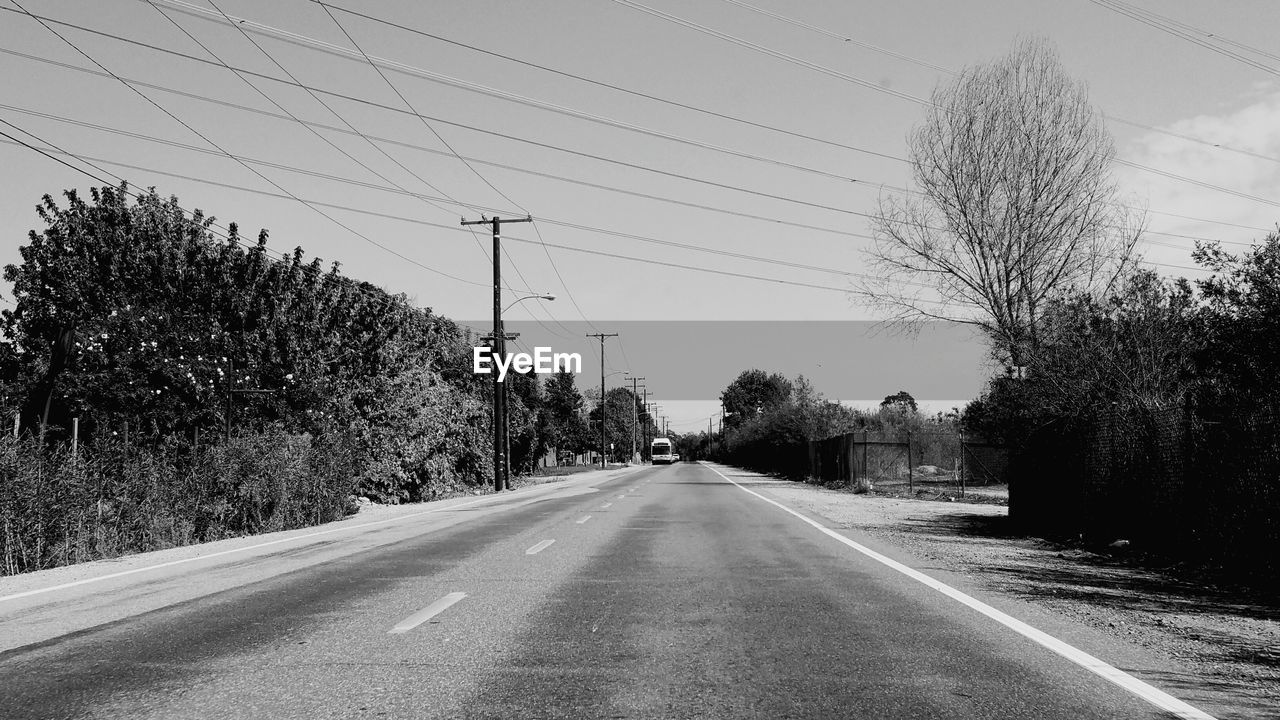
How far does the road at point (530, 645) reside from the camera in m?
4.97

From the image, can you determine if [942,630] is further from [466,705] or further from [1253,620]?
[466,705]

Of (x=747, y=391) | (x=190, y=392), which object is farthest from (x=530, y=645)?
(x=747, y=391)

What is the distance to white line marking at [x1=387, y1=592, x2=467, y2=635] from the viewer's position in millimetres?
7000

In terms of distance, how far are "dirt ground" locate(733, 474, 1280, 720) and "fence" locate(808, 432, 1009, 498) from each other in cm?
1690

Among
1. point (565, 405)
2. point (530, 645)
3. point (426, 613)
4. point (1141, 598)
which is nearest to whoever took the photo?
point (530, 645)

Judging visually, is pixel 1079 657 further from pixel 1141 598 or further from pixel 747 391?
pixel 747 391

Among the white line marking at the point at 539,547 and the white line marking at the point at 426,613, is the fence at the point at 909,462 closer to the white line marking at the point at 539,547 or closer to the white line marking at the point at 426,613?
the white line marking at the point at 539,547

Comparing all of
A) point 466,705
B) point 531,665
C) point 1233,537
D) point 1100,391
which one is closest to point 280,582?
point 531,665

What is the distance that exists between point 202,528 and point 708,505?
39.1ft

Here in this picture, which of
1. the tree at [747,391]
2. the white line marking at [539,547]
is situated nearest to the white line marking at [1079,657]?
the white line marking at [539,547]

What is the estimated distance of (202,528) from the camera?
1664 centimetres

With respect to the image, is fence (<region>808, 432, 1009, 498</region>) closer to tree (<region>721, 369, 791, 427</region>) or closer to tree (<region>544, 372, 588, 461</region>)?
tree (<region>544, 372, 588, 461</region>)

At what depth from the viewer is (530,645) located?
6.43 metres

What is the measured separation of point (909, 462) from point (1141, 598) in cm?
2522
